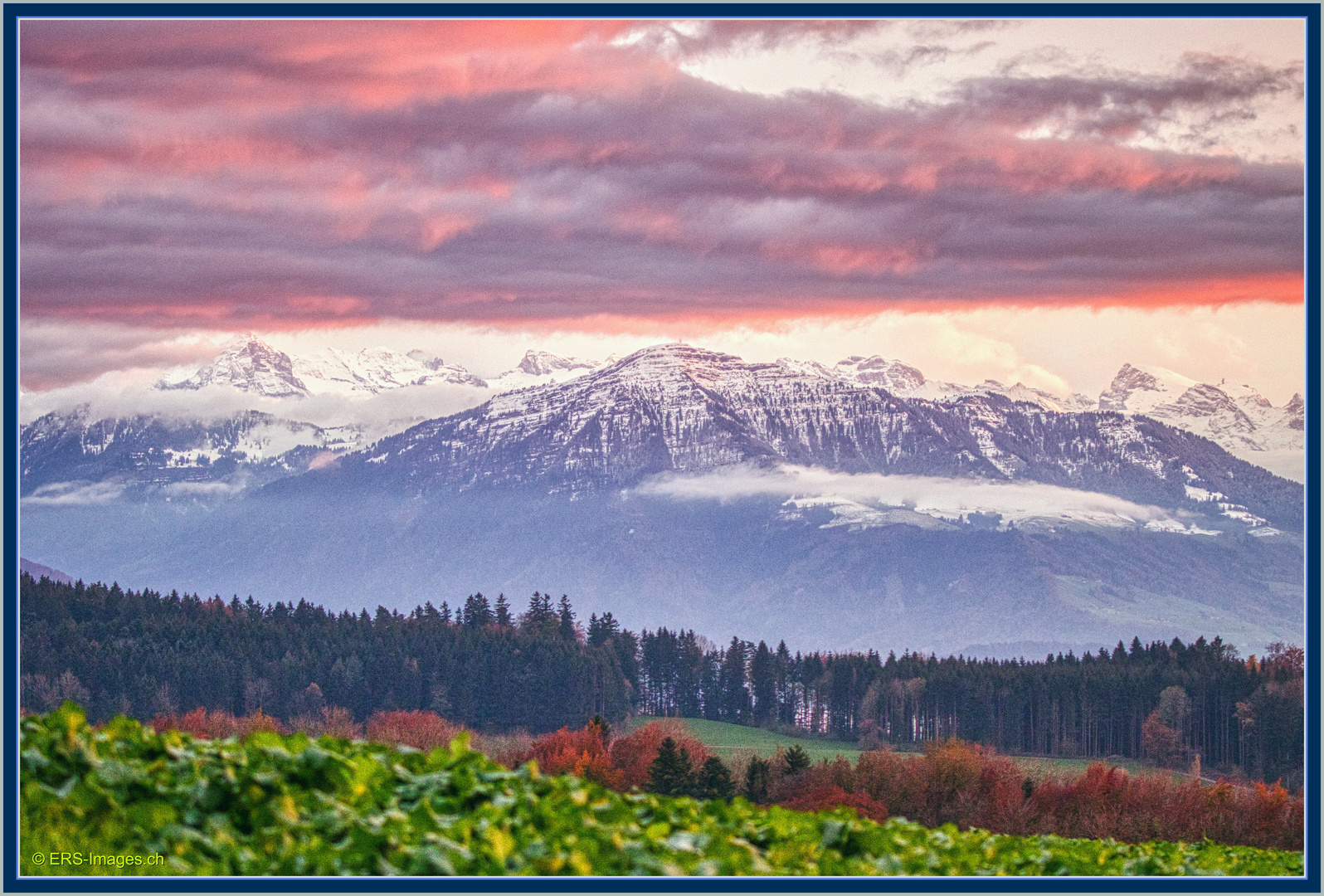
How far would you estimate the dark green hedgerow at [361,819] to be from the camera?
42.6 ft

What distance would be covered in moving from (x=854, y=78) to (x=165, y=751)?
367 ft

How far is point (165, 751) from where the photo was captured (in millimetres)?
14086

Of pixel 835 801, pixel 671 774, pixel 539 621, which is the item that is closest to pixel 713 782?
pixel 671 774

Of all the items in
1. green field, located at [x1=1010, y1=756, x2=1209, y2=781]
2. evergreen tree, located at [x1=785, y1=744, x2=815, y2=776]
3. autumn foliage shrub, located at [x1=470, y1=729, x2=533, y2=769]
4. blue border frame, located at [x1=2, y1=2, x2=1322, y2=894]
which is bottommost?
green field, located at [x1=1010, y1=756, x2=1209, y2=781]

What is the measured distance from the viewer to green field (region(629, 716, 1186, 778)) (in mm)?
150500

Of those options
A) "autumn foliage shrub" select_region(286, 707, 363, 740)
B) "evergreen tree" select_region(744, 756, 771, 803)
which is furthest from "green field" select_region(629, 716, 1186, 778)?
"autumn foliage shrub" select_region(286, 707, 363, 740)

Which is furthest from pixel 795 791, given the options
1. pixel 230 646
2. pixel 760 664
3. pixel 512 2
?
pixel 512 2

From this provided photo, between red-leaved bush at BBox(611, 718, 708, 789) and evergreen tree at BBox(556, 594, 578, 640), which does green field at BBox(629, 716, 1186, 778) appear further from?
red-leaved bush at BBox(611, 718, 708, 789)

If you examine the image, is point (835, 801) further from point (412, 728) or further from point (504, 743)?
point (504, 743)

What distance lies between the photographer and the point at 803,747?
531 feet

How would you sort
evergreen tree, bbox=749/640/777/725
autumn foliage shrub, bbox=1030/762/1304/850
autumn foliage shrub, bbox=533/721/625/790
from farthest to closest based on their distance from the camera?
evergreen tree, bbox=749/640/777/725
autumn foliage shrub, bbox=533/721/625/790
autumn foliage shrub, bbox=1030/762/1304/850

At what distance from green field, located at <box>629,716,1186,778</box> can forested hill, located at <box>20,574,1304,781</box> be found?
2.90 meters

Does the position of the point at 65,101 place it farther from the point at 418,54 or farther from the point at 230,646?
the point at 230,646

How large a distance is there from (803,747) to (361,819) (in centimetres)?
15362
